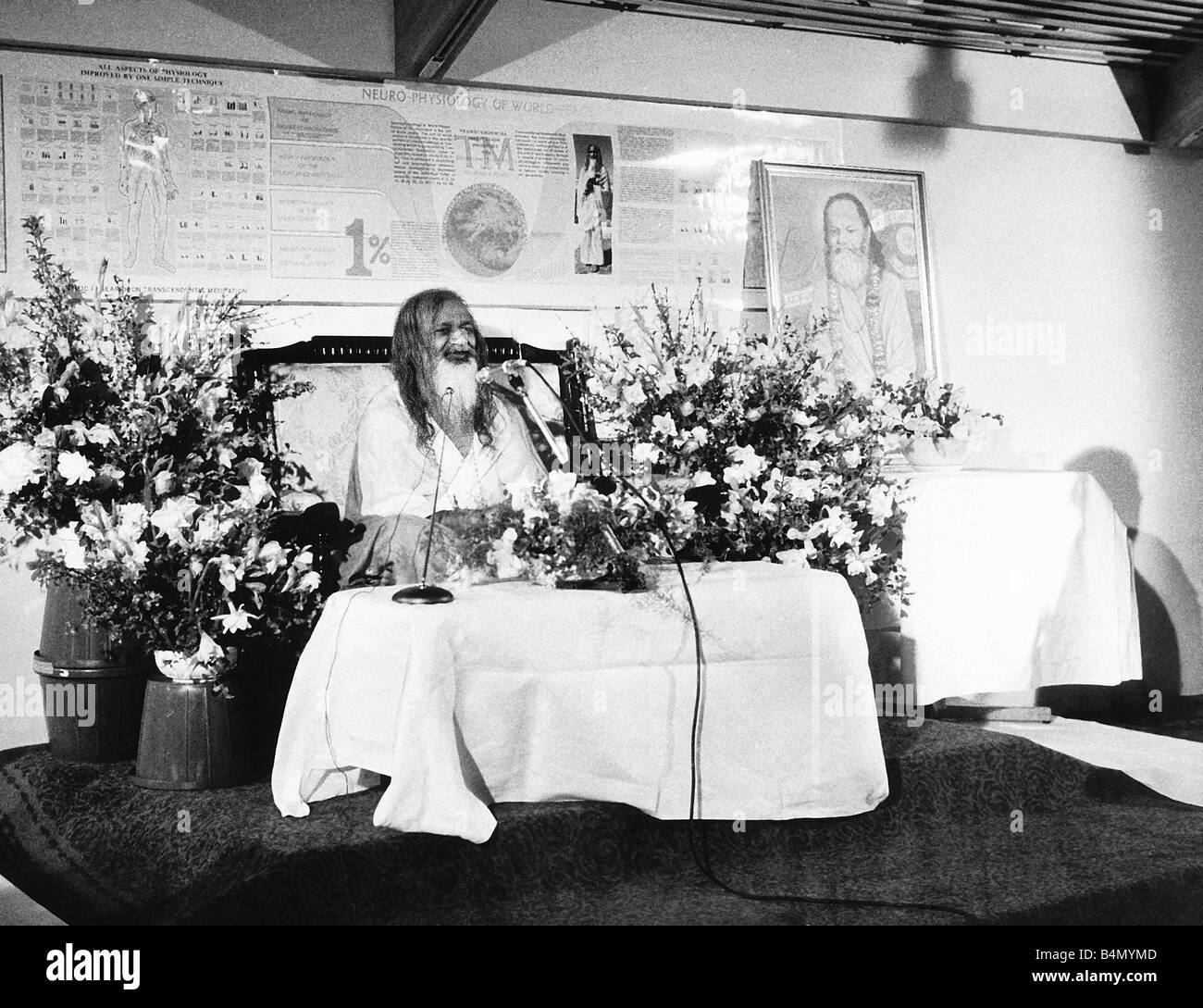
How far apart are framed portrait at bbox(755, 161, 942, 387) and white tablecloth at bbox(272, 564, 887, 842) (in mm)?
2108

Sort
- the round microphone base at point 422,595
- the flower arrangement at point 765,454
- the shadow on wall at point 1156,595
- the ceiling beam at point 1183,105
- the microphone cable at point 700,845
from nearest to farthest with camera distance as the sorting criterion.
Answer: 1. the microphone cable at point 700,845
2. the round microphone base at point 422,595
3. the flower arrangement at point 765,454
4. the ceiling beam at point 1183,105
5. the shadow on wall at point 1156,595

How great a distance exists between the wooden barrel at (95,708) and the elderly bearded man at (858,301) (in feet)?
9.91

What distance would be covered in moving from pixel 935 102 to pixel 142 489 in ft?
12.1

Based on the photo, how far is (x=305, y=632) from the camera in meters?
3.96

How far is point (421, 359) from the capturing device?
4.43 m

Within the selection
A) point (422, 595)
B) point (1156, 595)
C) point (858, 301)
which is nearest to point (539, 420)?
point (422, 595)

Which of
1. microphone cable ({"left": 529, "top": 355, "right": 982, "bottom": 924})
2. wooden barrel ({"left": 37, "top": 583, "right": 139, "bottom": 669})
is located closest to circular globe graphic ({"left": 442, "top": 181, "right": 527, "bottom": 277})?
microphone cable ({"left": 529, "top": 355, "right": 982, "bottom": 924})

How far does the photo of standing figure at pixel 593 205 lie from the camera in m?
5.03

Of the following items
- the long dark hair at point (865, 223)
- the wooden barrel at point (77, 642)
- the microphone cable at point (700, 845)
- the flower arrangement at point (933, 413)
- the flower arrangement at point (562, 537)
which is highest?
the long dark hair at point (865, 223)

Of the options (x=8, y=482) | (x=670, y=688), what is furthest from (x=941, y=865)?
(x=8, y=482)

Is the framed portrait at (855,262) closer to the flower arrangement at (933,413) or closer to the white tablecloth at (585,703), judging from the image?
the flower arrangement at (933,413)

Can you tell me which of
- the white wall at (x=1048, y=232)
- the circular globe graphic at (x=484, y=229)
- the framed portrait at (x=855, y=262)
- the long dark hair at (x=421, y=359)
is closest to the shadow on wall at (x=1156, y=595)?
the white wall at (x=1048, y=232)

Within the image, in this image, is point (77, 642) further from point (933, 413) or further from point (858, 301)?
point (858, 301)

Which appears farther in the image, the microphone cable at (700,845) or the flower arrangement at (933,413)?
the flower arrangement at (933,413)
